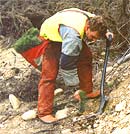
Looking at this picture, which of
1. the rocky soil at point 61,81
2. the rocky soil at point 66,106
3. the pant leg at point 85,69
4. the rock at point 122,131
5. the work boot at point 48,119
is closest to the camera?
the rock at point 122,131

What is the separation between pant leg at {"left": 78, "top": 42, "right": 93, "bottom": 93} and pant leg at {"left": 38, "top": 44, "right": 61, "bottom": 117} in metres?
0.29

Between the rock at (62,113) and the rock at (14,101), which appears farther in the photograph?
the rock at (14,101)

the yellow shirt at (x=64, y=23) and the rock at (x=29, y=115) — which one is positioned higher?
the yellow shirt at (x=64, y=23)

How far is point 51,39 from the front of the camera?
16.0ft

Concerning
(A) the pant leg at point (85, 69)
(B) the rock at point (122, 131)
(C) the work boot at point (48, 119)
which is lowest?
(C) the work boot at point (48, 119)

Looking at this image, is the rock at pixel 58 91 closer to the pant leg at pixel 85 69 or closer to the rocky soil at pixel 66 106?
the rocky soil at pixel 66 106

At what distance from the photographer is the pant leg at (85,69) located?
16.7ft

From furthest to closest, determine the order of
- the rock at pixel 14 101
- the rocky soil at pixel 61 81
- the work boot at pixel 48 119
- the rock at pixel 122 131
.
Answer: the rock at pixel 14 101
the work boot at pixel 48 119
the rocky soil at pixel 61 81
the rock at pixel 122 131

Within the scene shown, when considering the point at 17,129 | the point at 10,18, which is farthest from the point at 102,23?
the point at 10,18

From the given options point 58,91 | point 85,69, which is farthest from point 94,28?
point 58,91

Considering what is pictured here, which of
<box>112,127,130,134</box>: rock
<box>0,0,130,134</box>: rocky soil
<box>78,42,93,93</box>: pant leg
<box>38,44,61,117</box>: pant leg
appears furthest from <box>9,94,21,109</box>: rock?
<box>112,127,130,134</box>: rock

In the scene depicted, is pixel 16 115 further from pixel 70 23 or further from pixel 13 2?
pixel 13 2

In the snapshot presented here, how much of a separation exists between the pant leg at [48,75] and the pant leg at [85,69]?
0.29 meters

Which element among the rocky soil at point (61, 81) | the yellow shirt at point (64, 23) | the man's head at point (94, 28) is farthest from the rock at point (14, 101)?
the man's head at point (94, 28)
